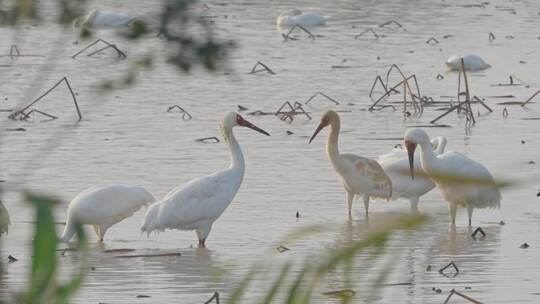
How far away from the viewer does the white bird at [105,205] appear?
28.2ft

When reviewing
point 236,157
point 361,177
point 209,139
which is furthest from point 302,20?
point 236,157

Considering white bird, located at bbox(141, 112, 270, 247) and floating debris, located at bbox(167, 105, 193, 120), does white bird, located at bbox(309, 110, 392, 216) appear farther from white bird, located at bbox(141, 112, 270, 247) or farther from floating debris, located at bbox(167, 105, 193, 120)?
floating debris, located at bbox(167, 105, 193, 120)

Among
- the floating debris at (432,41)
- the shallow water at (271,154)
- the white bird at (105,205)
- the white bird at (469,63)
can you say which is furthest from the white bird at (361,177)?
the floating debris at (432,41)

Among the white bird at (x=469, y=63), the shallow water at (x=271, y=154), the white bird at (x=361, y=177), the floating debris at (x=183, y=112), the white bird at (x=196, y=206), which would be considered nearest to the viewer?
the shallow water at (x=271, y=154)

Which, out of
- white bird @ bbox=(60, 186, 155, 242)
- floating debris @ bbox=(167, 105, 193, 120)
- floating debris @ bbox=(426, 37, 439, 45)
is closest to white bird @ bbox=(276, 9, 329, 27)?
floating debris @ bbox=(426, 37, 439, 45)

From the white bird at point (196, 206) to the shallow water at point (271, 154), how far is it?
0.57 feet

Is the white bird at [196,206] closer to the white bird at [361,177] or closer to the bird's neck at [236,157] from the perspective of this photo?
the bird's neck at [236,157]

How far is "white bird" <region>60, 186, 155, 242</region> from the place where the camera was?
859cm

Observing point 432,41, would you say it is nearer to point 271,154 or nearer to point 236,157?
point 271,154

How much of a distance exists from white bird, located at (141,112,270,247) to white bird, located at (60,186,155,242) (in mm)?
203

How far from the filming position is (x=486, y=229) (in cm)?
939

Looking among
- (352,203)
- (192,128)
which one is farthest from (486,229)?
(192,128)

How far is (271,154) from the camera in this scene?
41.0 feet

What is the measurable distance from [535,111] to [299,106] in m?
2.90
